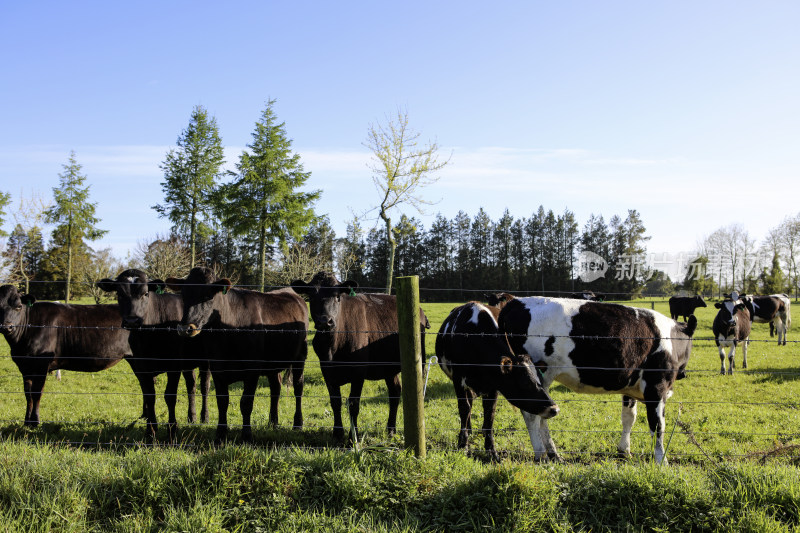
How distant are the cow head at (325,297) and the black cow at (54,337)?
4073 millimetres

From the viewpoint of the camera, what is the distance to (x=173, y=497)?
433 cm

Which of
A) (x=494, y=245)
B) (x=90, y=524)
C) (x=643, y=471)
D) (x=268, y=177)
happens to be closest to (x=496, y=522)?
(x=643, y=471)

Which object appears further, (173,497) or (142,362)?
(142,362)

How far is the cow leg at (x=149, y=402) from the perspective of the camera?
24.4 ft

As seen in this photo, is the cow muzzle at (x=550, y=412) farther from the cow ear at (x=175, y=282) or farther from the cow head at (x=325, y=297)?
the cow ear at (x=175, y=282)

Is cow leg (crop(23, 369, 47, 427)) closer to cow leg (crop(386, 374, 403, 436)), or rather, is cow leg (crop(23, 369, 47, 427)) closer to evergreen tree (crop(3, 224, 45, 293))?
cow leg (crop(386, 374, 403, 436))

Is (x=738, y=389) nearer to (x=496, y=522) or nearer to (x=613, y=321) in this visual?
(x=613, y=321)

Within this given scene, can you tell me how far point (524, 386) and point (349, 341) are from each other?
2610 mm

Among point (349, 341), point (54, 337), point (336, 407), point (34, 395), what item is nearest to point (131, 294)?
point (34, 395)

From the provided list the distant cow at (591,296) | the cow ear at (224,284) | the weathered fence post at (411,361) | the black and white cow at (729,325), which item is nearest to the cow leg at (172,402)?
the cow ear at (224,284)

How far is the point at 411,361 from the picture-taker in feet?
15.4

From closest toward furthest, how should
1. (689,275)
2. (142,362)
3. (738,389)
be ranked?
(142,362) < (738,389) < (689,275)

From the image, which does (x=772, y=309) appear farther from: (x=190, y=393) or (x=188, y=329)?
(x=188, y=329)

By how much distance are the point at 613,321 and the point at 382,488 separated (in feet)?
12.6
